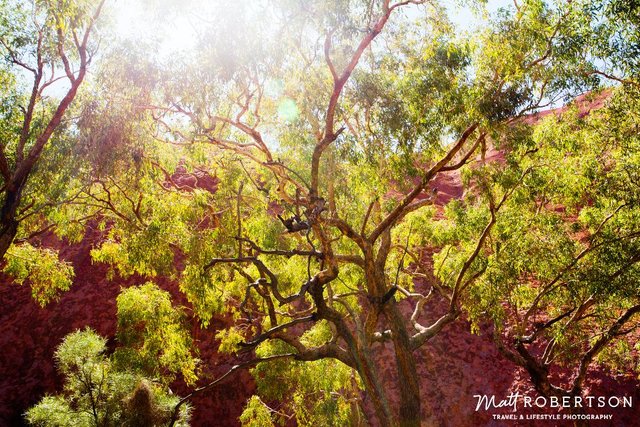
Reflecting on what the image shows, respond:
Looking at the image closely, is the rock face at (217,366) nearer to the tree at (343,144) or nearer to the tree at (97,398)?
the tree at (343,144)

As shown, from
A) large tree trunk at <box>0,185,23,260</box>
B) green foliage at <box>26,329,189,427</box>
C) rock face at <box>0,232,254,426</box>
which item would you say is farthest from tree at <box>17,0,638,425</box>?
rock face at <box>0,232,254,426</box>

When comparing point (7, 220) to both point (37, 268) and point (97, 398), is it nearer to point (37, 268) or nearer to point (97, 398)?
point (97, 398)

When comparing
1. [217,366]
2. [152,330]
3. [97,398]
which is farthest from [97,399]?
[217,366]

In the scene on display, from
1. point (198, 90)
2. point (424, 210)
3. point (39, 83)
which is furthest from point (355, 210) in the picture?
point (39, 83)

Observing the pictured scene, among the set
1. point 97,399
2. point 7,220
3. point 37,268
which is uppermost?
point 37,268

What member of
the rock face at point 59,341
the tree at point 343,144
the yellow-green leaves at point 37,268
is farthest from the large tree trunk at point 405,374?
the rock face at point 59,341

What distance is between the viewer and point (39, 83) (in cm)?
859

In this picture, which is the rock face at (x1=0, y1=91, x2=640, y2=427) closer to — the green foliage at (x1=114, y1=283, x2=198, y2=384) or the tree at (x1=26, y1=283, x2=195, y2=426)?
Answer: the green foliage at (x1=114, y1=283, x2=198, y2=384)

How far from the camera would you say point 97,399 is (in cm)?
738

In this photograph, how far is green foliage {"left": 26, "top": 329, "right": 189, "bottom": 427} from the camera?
273 inches

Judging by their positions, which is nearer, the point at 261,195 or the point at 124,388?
the point at 124,388

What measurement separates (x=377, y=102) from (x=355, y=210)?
301cm

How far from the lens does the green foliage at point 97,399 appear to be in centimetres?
695

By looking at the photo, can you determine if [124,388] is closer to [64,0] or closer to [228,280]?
[228,280]
